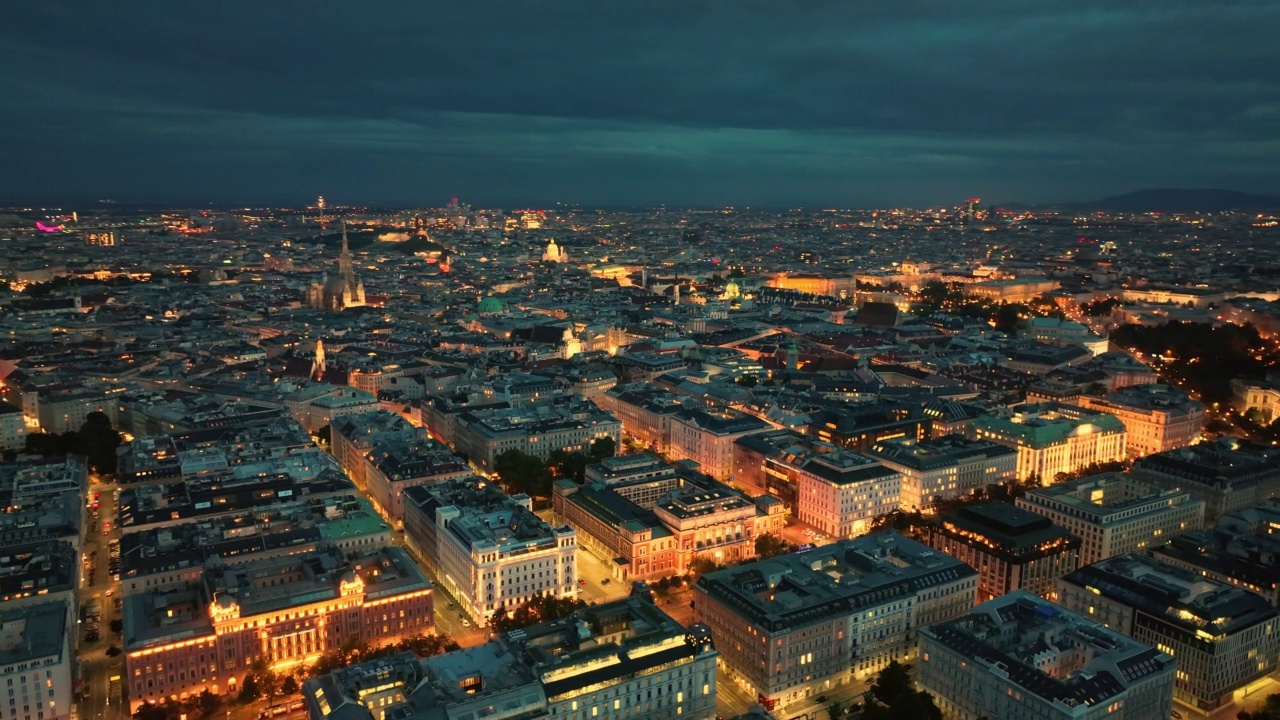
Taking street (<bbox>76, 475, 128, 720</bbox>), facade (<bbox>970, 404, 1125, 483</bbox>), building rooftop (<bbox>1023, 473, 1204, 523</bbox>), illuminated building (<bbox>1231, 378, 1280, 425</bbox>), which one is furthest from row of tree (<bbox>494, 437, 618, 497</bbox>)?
illuminated building (<bbox>1231, 378, 1280, 425</bbox>)

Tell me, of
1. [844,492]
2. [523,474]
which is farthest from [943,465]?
[523,474]

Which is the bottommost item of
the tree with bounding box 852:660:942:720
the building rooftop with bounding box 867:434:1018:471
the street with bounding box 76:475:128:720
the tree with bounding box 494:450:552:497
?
the street with bounding box 76:475:128:720

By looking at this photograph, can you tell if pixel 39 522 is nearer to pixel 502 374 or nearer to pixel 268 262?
pixel 502 374

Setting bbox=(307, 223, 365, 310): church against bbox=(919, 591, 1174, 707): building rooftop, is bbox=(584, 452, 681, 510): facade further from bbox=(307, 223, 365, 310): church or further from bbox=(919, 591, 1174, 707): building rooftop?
bbox=(307, 223, 365, 310): church

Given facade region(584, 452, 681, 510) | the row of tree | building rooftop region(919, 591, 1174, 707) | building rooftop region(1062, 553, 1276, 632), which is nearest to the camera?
building rooftop region(919, 591, 1174, 707)

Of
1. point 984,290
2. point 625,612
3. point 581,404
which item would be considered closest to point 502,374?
point 581,404

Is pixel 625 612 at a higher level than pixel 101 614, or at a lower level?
higher

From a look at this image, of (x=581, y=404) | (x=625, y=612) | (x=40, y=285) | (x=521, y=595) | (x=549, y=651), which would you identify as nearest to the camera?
(x=549, y=651)
